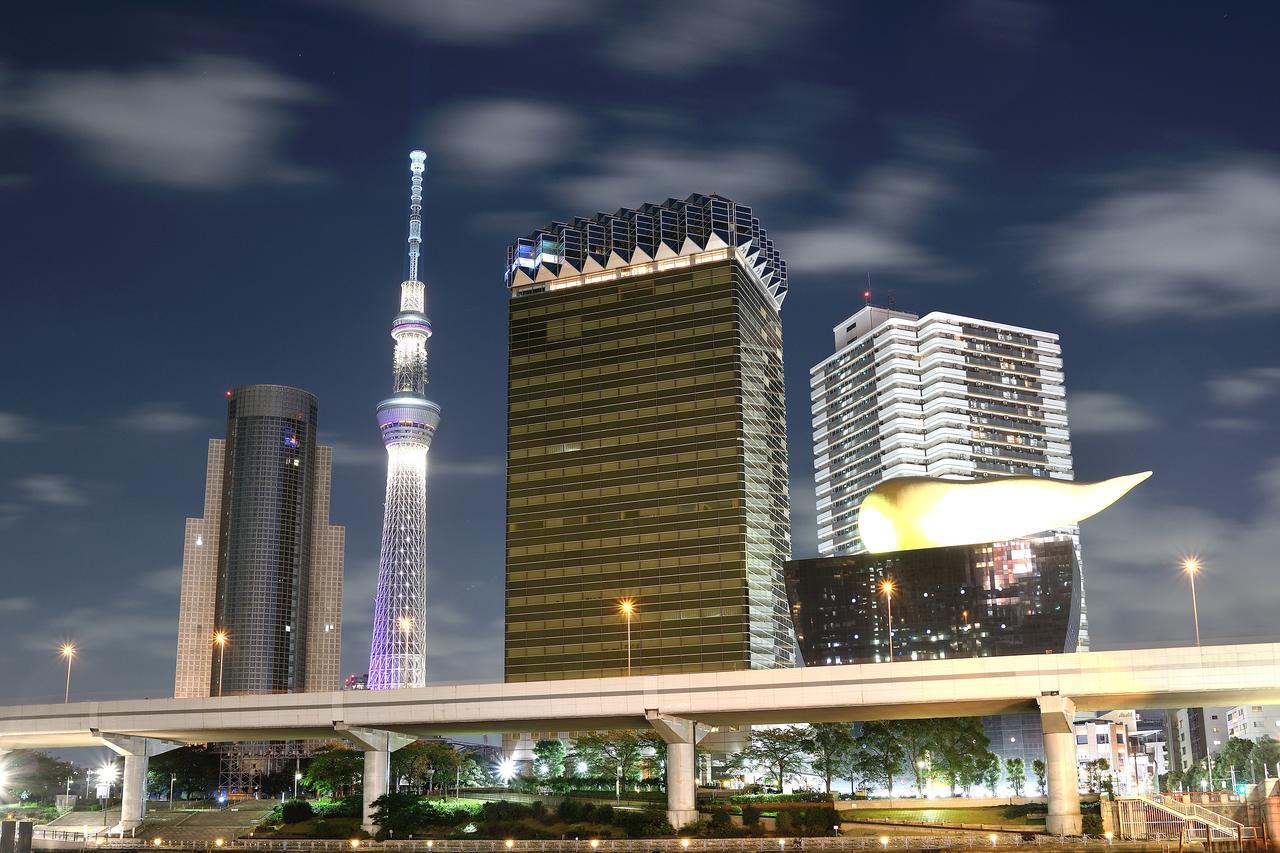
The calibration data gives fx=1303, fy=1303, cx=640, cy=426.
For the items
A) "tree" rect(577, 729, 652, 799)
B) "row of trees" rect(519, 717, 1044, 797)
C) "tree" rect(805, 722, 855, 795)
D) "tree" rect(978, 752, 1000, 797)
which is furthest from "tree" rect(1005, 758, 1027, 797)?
"tree" rect(577, 729, 652, 799)

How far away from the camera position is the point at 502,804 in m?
91.0

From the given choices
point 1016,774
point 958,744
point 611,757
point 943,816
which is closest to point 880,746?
point 958,744

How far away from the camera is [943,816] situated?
9425cm

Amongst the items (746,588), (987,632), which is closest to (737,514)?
(746,588)

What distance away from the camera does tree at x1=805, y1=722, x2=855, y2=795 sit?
12169 cm

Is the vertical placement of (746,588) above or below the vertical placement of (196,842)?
above

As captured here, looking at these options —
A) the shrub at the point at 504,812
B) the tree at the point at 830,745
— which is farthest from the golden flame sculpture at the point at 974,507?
the shrub at the point at 504,812

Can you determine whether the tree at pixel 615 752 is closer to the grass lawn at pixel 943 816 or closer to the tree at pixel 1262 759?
the grass lawn at pixel 943 816

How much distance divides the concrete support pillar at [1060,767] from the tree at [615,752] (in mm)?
63220

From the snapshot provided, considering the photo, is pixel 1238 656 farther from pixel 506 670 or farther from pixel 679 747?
pixel 506 670

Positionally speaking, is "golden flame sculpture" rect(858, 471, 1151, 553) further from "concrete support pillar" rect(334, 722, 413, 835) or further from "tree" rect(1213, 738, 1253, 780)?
"tree" rect(1213, 738, 1253, 780)

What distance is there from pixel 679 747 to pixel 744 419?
381ft

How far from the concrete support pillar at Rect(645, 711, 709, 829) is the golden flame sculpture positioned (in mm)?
29320

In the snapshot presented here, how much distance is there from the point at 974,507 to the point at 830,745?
30.8 meters
